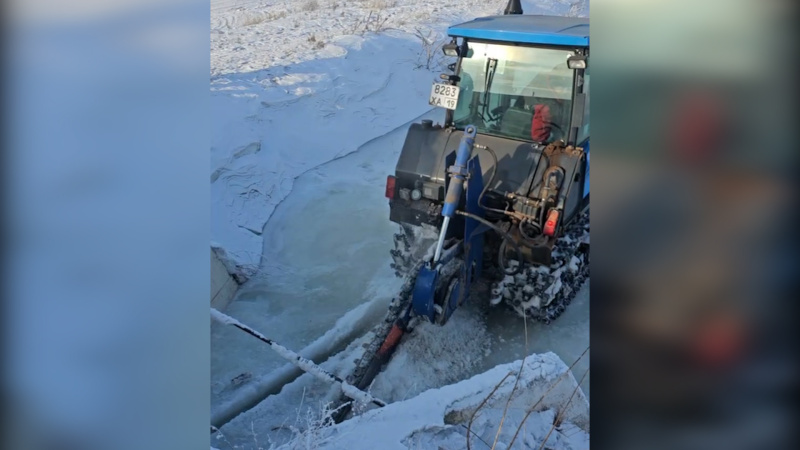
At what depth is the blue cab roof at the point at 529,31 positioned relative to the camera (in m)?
4.90

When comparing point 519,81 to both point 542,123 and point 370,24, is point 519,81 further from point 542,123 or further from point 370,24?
point 370,24

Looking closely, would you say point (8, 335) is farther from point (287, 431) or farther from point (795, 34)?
point (287, 431)

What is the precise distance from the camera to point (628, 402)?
2.79ft

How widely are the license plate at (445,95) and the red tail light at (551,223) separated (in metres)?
1.05

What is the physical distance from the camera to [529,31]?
509 centimetres

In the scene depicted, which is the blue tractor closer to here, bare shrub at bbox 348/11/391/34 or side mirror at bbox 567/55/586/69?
side mirror at bbox 567/55/586/69

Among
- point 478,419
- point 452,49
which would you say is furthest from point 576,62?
point 478,419

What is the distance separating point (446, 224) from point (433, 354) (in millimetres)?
1050

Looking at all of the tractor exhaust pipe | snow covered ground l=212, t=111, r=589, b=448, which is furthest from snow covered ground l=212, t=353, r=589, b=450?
the tractor exhaust pipe

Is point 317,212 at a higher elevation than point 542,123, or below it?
below

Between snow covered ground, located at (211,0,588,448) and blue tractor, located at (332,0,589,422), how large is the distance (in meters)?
0.34

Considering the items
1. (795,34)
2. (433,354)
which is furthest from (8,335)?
(433,354)

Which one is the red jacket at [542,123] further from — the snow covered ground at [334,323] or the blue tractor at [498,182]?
the snow covered ground at [334,323]

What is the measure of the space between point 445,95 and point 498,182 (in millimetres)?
767
